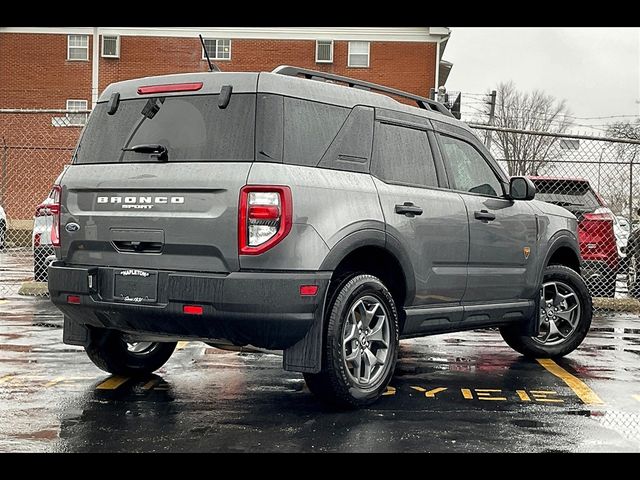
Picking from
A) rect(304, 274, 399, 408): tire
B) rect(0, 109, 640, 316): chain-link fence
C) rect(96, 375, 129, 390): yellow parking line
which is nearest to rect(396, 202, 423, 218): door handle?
rect(304, 274, 399, 408): tire

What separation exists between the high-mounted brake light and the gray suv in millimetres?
10

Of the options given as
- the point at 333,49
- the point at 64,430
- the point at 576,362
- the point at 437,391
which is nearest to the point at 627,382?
the point at 576,362

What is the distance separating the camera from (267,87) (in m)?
5.73

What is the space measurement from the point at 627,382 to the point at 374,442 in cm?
291

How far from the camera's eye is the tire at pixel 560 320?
27.3 ft

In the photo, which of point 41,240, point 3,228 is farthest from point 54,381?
point 3,228

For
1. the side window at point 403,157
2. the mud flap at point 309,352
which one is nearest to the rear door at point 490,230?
the side window at point 403,157

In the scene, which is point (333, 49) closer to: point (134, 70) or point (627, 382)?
point (134, 70)

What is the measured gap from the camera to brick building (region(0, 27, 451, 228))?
36500 mm

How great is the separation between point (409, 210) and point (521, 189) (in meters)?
1.52

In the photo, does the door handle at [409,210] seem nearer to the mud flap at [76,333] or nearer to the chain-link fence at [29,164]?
the mud flap at [76,333]

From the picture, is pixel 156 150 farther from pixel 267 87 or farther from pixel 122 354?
pixel 122 354

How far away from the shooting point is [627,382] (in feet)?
23.6

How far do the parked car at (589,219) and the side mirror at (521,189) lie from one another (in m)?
4.55
